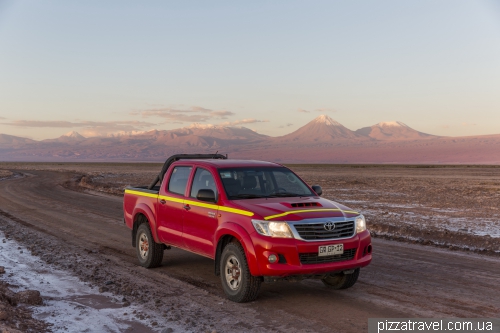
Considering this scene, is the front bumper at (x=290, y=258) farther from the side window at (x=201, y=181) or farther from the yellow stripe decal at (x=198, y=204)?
the side window at (x=201, y=181)

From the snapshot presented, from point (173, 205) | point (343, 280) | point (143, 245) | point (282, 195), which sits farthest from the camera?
point (143, 245)

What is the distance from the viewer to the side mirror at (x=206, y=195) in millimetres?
7676

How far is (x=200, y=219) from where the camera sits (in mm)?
8039

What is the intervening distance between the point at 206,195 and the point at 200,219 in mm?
537

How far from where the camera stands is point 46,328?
6.17 m

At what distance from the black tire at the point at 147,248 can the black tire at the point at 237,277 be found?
7.61 feet

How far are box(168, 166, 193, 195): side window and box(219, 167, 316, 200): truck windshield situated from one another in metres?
0.88

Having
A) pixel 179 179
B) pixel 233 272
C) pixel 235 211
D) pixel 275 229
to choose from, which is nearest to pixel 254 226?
pixel 275 229

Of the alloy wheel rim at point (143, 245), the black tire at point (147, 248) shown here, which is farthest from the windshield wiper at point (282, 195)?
the alloy wheel rim at point (143, 245)

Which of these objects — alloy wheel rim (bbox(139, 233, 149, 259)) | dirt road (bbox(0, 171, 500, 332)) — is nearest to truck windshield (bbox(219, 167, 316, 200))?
dirt road (bbox(0, 171, 500, 332))

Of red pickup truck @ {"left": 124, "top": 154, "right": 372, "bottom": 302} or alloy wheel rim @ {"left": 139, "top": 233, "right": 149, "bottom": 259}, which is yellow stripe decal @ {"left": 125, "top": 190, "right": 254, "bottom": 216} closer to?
red pickup truck @ {"left": 124, "top": 154, "right": 372, "bottom": 302}

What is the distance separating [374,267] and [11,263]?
6.82 m

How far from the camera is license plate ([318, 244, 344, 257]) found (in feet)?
22.6

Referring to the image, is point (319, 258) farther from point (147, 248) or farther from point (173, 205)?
point (147, 248)
